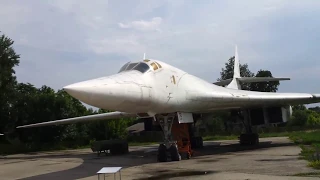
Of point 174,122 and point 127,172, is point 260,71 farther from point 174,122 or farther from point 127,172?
point 127,172

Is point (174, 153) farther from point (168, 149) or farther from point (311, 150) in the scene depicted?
point (311, 150)

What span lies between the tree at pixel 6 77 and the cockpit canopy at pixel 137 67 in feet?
58.2

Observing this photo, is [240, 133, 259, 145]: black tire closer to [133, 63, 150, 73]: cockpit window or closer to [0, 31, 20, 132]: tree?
[133, 63, 150, 73]: cockpit window

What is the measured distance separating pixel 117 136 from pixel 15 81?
10163mm

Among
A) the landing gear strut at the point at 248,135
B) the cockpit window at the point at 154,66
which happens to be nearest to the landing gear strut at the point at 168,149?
the cockpit window at the point at 154,66

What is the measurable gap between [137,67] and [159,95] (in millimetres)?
1137

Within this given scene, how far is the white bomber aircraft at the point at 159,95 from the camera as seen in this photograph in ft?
29.6

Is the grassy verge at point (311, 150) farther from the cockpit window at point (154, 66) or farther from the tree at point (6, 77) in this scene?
the tree at point (6, 77)

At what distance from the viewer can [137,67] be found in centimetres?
1166

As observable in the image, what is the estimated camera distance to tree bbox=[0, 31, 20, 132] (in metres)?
27.6

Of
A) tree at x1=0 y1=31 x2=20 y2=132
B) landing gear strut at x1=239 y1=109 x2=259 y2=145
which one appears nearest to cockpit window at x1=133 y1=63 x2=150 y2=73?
landing gear strut at x1=239 y1=109 x2=259 y2=145

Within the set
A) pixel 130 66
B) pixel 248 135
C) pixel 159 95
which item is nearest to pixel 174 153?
pixel 159 95

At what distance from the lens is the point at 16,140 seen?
105 ft

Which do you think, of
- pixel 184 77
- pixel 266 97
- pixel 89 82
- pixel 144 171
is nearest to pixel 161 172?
pixel 144 171
